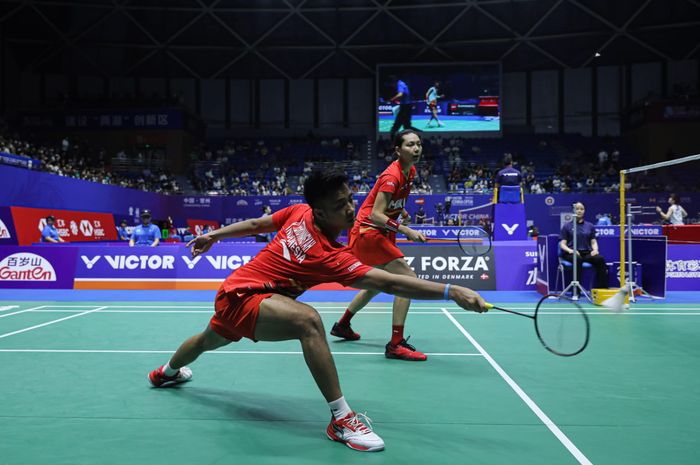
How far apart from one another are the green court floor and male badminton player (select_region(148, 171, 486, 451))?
0.28 meters

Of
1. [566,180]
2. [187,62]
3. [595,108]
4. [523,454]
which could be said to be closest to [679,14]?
[595,108]

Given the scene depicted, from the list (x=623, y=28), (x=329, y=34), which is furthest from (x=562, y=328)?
(x=623, y=28)

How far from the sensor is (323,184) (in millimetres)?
2928

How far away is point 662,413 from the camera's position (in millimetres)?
3455

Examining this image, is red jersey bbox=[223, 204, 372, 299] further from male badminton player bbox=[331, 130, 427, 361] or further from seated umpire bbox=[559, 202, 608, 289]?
seated umpire bbox=[559, 202, 608, 289]

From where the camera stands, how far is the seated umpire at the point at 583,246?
9141 millimetres

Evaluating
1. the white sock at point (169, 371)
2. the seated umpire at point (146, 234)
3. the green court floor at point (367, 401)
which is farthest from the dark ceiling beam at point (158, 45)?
the white sock at point (169, 371)

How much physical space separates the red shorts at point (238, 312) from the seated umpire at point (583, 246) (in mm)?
7370

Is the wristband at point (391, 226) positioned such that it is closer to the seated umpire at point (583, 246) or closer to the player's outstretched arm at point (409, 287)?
the player's outstretched arm at point (409, 287)

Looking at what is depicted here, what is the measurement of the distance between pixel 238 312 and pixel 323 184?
36.6 inches

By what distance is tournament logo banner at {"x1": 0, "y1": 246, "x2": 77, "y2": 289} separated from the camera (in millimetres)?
10594

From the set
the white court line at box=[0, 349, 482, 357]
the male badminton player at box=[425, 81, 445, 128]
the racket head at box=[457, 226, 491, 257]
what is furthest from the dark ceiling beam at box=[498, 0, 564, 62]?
the white court line at box=[0, 349, 482, 357]

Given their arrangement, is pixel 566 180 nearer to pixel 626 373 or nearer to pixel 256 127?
pixel 256 127

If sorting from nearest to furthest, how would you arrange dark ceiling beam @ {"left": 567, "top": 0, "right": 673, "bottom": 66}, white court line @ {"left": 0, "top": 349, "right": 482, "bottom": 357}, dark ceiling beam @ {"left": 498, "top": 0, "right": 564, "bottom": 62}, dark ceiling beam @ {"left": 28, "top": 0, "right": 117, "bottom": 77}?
white court line @ {"left": 0, "top": 349, "right": 482, "bottom": 357}
dark ceiling beam @ {"left": 567, "top": 0, "right": 673, "bottom": 66}
dark ceiling beam @ {"left": 498, "top": 0, "right": 564, "bottom": 62}
dark ceiling beam @ {"left": 28, "top": 0, "right": 117, "bottom": 77}
